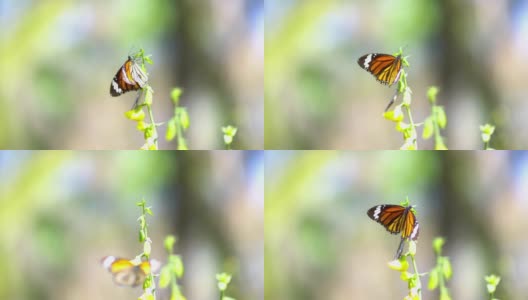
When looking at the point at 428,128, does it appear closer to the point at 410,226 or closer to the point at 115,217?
the point at 410,226

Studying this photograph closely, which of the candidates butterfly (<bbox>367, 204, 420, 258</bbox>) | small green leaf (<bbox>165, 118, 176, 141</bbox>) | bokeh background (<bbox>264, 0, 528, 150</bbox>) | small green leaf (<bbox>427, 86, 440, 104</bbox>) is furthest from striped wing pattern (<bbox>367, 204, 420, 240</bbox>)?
small green leaf (<bbox>165, 118, 176, 141</bbox>)

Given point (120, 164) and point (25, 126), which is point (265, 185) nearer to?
point (120, 164)

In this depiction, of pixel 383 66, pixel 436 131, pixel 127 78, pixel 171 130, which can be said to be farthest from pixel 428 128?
pixel 127 78

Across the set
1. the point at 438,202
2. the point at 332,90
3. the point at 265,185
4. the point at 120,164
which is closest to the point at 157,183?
the point at 120,164

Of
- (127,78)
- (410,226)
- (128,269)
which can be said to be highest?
(127,78)

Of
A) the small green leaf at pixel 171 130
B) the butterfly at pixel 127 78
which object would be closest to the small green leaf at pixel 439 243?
the small green leaf at pixel 171 130

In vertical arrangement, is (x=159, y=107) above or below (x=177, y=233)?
above

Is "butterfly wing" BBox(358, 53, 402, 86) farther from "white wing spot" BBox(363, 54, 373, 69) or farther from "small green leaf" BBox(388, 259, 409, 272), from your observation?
"small green leaf" BBox(388, 259, 409, 272)
